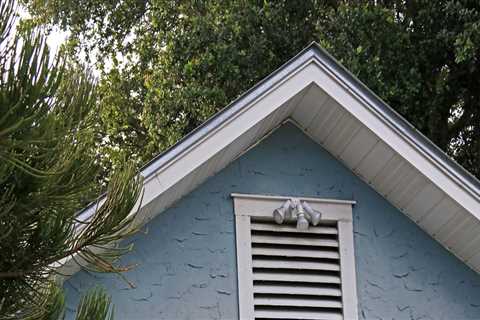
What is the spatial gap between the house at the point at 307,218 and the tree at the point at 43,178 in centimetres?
179

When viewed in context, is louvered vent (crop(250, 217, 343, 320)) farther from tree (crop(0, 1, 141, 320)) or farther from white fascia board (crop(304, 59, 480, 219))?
tree (crop(0, 1, 141, 320))

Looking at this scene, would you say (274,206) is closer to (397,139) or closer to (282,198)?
(282,198)

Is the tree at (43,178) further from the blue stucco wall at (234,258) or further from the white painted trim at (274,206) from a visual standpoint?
the white painted trim at (274,206)

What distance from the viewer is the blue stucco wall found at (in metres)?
8.15

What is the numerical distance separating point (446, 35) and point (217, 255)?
980 centimetres

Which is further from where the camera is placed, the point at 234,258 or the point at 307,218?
the point at 307,218

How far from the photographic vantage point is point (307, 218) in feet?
28.0

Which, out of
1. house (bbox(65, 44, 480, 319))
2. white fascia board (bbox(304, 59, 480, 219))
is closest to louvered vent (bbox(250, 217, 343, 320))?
house (bbox(65, 44, 480, 319))

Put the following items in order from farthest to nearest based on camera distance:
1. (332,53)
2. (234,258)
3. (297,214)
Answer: (332,53) → (297,214) → (234,258)

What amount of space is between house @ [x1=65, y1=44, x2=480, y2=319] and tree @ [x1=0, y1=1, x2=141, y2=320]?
5.87 ft

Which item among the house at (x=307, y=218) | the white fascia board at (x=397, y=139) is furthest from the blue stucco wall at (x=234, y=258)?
the white fascia board at (x=397, y=139)

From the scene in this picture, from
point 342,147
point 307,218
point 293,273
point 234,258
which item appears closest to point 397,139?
point 342,147

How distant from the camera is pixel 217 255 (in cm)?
837

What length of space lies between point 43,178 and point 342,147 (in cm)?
357
